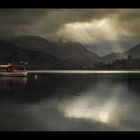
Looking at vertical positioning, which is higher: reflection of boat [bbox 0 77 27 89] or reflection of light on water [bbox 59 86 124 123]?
reflection of light on water [bbox 59 86 124 123]

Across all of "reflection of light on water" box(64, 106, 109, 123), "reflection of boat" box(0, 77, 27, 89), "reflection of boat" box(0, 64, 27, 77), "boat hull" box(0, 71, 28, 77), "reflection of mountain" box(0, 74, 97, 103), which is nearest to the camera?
"reflection of light on water" box(64, 106, 109, 123)

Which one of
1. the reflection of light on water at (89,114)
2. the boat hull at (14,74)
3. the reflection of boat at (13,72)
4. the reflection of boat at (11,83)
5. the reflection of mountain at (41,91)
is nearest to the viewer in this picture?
the reflection of light on water at (89,114)

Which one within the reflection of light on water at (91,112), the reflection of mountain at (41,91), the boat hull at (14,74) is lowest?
the boat hull at (14,74)

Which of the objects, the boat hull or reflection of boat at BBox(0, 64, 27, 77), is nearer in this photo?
reflection of boat at BBox(0, 64, 27, 77)

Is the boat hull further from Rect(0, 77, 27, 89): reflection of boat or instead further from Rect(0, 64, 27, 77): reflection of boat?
Rect(0, 77, 27, 89): reflection of boat

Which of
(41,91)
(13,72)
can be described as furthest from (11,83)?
(13,72)

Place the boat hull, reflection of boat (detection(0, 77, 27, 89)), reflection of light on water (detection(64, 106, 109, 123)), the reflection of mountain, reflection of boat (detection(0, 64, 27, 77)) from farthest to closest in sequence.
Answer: the boat hull
reflection of boat (detection(0, 64, 27, 77))
reflection of boat (detection(0, 77, 27, 89))
the reflection of mountain
reflection of light on water (detection(64, 106, 109, 123))

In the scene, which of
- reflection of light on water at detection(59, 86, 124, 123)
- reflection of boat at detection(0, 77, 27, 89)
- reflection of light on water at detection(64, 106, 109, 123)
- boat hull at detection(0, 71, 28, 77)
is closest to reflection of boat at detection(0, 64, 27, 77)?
boat hull at detection(0, 71, 28, 77)

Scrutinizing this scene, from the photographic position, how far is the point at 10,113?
8.66 m

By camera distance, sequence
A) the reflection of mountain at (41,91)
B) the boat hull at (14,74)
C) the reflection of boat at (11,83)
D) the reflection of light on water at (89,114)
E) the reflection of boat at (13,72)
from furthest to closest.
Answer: the boat hull at (14,74) < the reflection of boat at (13,72) < the reflection of boat at (11,83) < the reflection of mountain at (41,91) < the reflection of light on water at (89,114)

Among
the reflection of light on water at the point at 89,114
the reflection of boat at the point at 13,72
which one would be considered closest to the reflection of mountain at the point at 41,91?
the reflection of light on water at the point at 89,114

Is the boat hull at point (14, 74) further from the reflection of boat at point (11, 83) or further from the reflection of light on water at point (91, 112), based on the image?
the reflection of light on water at point (91, 112)
